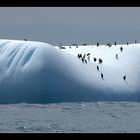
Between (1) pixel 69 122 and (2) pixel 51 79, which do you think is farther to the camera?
(2) pixel 51 79

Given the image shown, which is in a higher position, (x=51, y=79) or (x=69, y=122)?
(x=69, y=122)

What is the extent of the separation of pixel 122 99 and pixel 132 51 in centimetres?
1895

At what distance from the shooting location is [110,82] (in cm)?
5459

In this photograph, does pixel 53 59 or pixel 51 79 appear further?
pixel 53 59

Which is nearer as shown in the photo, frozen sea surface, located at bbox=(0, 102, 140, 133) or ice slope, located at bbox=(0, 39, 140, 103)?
frozen sea surface, located at bbox=(0, 102, 140, 133)

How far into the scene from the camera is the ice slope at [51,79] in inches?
1801

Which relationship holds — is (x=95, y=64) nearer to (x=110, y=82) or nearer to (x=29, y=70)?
(x=110, y=82)

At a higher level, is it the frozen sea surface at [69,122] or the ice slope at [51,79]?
the frozen sea surface at [69,122]

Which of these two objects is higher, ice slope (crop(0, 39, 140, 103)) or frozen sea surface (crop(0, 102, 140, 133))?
frozen sea surface (crop(0, 102, 140, 133))

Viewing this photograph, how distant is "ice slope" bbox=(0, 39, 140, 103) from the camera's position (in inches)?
1801

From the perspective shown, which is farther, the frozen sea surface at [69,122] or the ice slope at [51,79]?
the ice slope at [51,79]

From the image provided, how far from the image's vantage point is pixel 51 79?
48156 mm
